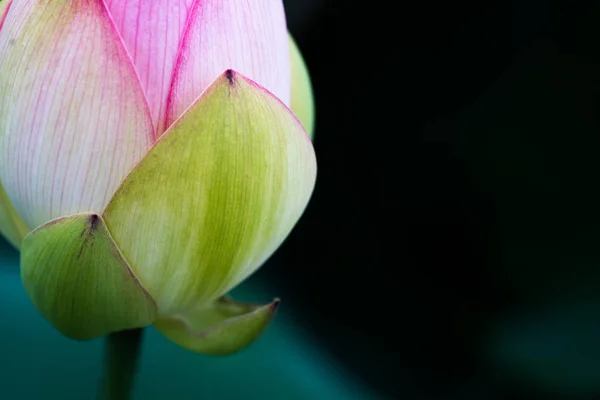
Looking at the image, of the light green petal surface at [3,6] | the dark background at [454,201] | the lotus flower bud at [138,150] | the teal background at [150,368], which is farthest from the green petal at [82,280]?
the dark background at [454,201]

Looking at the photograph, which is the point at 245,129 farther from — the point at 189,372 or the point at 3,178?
the point at 189,372

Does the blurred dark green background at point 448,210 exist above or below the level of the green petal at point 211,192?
below

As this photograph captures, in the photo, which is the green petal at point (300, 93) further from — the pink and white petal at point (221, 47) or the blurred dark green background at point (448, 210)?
the blurred dark green background at point (448, 210)

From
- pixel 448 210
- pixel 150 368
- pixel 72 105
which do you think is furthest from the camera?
pixel 448 210

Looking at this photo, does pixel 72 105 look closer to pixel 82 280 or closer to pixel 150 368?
pixel 82 280

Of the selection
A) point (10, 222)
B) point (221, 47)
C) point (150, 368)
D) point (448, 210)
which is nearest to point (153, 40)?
point (221, 47)

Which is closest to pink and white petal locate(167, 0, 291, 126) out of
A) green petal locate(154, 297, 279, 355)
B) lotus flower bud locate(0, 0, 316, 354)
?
lotus flower bud locate(0, 0, 316, 354)

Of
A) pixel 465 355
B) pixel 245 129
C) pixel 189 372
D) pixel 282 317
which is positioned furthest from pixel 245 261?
pixel 465 355
